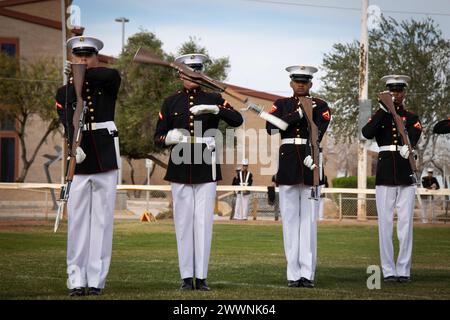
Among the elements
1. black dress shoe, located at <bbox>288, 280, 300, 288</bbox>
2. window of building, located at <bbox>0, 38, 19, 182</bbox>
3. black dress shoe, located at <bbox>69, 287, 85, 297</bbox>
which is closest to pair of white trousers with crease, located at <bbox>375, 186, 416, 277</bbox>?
black dress shoe, located at <bbox>288, 280, 300, 288</bbox>

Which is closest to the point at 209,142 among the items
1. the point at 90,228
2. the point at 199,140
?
the point at 199,140

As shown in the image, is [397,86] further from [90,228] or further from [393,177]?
[90,228]

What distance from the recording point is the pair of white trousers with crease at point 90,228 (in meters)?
10.2

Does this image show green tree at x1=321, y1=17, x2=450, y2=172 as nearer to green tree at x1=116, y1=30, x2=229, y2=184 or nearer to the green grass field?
green tree at x1=116, y1=30, x2=229, y2=184

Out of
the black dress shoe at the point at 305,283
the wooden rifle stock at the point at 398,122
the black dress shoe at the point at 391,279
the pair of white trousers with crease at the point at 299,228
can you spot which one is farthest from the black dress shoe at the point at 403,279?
the black dress shoe at the point at 305,283

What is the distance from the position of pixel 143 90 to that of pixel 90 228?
3862 cm

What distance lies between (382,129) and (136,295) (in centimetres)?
477

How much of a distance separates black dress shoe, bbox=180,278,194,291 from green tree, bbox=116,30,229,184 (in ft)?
122

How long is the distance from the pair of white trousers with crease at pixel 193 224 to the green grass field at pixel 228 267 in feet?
1.11

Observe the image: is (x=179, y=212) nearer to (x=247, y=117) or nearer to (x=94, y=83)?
(x=94, y=83)

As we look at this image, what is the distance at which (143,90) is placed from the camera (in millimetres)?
48656

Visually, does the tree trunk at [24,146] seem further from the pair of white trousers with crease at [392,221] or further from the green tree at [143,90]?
the pair of white trousers with crease at [392,221]

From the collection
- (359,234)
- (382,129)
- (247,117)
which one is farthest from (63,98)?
(247,117)

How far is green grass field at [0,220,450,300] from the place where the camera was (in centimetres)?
1055
